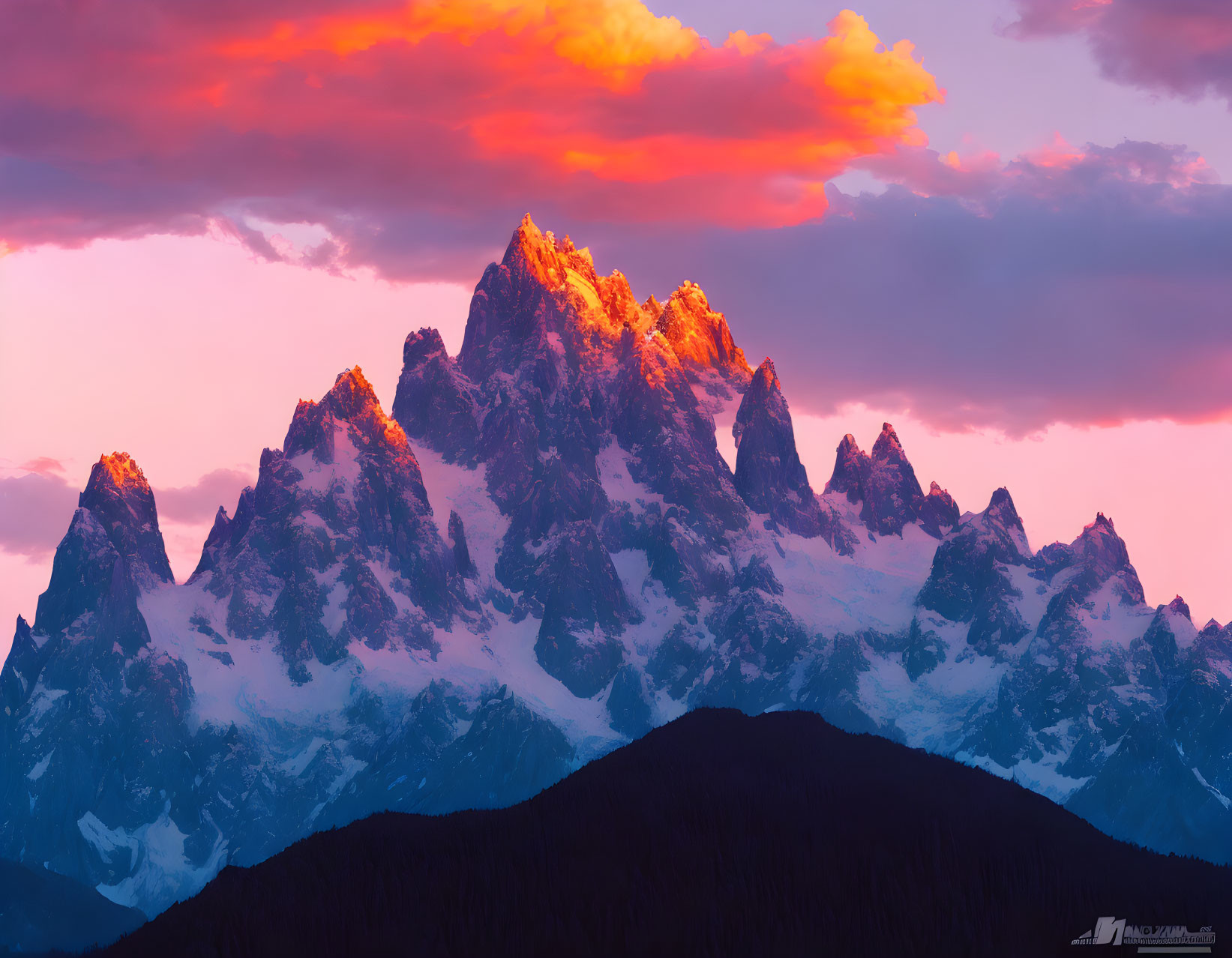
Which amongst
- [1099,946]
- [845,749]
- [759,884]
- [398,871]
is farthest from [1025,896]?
[398,871]

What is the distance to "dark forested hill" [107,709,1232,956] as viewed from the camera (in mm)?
150875

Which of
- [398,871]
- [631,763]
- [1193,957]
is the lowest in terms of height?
[1193,957]

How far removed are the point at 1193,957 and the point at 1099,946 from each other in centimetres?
747

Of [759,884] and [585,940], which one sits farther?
[759,884]

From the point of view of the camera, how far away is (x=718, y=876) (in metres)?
163

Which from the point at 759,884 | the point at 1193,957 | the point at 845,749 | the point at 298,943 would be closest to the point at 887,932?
the point at 759,884

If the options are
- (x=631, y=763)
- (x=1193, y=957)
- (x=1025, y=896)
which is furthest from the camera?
(x=631, y=763)

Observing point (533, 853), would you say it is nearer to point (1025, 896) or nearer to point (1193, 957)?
point (1025, 896)

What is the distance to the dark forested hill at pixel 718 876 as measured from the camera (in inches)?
5940

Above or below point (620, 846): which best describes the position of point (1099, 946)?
below

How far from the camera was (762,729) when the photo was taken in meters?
196

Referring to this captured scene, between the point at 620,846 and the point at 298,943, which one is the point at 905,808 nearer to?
the point at 620,846

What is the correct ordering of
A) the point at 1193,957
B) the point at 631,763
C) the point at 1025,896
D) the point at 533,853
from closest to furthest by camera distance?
the point at 1193,957, the point at 1025,896, the point at 533,853, the point at 631,763

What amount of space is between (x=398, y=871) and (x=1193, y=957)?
228ft
